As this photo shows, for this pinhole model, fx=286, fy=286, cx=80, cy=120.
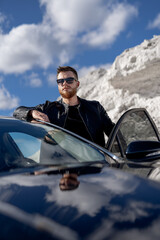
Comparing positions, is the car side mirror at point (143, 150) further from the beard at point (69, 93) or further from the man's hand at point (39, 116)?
the beard at point (69, 93)

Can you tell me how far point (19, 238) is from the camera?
63 cm

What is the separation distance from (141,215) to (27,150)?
1311 mm

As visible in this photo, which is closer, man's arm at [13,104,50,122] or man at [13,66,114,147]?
man's arm at [13,104,50,122]

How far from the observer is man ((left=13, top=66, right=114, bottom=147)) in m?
3.17

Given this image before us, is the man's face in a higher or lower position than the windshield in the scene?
higher

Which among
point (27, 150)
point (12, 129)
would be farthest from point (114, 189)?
point (27, 150)

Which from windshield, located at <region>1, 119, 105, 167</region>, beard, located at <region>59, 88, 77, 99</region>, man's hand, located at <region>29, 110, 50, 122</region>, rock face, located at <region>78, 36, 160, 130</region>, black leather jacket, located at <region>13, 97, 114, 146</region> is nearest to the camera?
windshield, located at <region>1, 119, 105, 167</region>

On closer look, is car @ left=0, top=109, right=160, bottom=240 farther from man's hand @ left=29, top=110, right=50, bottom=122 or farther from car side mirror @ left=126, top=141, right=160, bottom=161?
man's hand @ left=29, top=110, right=50, bottom=122

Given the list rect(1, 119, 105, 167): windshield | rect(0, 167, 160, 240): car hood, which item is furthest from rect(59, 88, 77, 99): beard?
rect(0, 167, 160, 240): car hood

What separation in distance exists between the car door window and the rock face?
12.0m

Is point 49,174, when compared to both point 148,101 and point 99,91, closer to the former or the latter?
point 148,101

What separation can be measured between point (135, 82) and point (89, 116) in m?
14.3

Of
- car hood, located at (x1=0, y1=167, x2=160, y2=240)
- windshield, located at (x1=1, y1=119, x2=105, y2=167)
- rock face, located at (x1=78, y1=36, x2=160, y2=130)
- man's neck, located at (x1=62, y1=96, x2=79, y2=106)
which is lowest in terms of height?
car hood, located at (x1=0, y1=167, x2=160, y2=240)

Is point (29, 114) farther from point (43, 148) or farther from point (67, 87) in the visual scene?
point (67, 87)
